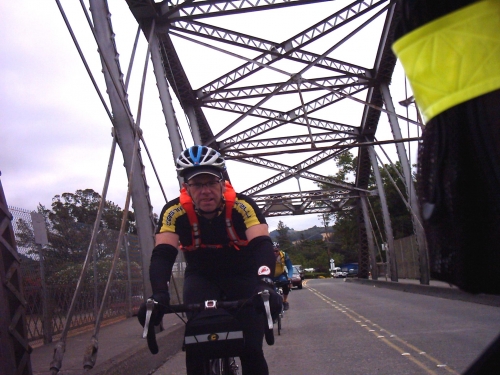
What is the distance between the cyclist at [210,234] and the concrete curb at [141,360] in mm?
2680

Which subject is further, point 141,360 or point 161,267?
point 141,360

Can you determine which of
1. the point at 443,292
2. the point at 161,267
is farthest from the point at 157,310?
the point at 443,292

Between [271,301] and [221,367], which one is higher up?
[271,301]

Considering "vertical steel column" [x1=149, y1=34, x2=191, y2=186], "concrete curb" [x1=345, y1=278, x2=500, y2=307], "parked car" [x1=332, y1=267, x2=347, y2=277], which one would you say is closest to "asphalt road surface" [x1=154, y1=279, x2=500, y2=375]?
"concrete curb" [x1=345, y1=278, x2=500, y2=307]

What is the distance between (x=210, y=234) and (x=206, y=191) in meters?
0.31

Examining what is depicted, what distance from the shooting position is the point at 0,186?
5.67 metres

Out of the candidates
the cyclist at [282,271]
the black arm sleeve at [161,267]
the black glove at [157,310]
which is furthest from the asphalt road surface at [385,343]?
the black glove at [157,310]

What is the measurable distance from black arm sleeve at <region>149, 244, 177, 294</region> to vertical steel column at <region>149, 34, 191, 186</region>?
12.6 meters

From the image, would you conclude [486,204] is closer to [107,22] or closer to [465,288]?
[465,288]

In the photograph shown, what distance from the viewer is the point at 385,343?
30.7 ft

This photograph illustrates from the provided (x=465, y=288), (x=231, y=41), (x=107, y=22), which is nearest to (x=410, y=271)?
(x=231, y=41)

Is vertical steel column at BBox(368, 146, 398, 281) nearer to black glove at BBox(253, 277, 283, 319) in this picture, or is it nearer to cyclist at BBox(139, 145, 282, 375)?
cyclist at BBox(139, 145, 282, 375)

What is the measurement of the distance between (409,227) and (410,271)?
126ft

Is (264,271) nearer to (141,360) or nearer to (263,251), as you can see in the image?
(263,251)
